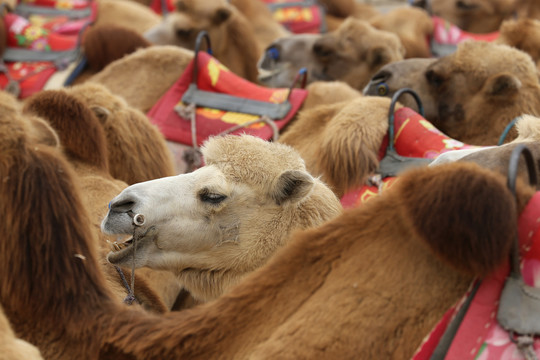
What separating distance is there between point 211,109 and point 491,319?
9.97 feet

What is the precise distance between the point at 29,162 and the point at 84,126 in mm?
1060

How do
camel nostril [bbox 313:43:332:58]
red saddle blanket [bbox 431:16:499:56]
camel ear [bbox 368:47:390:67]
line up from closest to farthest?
camel ear [bbox 368:47:390:67] → camel nostril [bbox 313:43:332:58] → red saddle blanket [bbox 431:16:499:56]

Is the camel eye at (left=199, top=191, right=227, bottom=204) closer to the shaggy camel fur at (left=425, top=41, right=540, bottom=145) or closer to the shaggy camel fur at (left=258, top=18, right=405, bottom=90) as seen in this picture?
the shaggy camel fur at (left=425, top=41, right=540, bottom=145)

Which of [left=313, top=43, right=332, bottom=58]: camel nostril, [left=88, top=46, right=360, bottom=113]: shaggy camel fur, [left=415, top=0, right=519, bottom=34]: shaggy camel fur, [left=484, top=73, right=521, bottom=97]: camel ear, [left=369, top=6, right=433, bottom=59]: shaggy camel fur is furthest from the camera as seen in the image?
[left=415, top=0, right=519, bottom=34]: shaggy camel fur

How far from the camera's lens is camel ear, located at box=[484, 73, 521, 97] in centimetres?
362

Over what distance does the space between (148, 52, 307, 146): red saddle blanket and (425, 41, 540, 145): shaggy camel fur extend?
819 millimetres

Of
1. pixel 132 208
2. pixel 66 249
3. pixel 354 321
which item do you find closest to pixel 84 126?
pixel 132 208

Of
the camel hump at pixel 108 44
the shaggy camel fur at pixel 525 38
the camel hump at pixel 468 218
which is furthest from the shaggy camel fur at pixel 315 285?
the shaggy camel fur at pixel 525 38

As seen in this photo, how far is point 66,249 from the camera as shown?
1.95 m

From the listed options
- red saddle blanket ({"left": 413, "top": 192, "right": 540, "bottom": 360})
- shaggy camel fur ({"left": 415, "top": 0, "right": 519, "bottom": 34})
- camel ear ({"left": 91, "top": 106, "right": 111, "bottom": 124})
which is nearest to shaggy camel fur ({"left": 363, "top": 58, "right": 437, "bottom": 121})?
camel ear ({"left": 91, "top": 106, "right": 111, "bottom": 124})

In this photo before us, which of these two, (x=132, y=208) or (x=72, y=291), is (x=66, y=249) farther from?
(x=132, y=208)

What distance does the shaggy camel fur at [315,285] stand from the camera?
4.95ft

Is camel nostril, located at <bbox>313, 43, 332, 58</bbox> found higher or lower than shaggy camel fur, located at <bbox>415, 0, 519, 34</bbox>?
higher

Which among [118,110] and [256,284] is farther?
[118,110]
